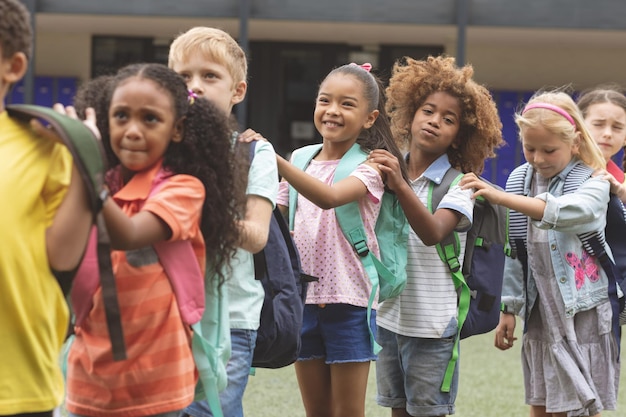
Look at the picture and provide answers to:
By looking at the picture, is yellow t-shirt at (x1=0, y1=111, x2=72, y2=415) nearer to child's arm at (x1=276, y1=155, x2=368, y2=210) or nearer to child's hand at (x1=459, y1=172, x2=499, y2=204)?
child's arm at (x1=276, y1=155, x2=368, y2=210)

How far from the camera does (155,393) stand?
264 centimetres

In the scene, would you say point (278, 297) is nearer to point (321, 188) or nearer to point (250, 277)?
point (250, 277)

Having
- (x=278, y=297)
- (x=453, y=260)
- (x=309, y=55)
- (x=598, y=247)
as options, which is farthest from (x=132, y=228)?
(x=309, y=55)

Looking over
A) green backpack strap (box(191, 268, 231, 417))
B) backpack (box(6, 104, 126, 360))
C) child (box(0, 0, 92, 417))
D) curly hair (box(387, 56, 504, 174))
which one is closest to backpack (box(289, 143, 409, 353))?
curly hair (box(387, 56, 504, 174))

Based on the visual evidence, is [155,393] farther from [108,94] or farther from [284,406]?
[284,406]

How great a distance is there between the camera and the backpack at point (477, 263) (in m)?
4.19

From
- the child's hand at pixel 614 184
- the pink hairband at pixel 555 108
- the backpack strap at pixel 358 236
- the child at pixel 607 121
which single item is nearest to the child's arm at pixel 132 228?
the backpack strap at pixel 358 236

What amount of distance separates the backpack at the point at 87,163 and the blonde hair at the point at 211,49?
3.42 ft

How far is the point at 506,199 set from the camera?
4090 millimetres

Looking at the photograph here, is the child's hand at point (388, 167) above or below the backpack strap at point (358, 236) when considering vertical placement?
above

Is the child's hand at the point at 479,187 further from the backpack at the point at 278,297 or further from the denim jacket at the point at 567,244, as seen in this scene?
the backpack at the point at 278,297

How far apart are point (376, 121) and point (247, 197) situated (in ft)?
3.67

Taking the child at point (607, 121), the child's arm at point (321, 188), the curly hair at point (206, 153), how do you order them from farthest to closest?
the child at point (607, 121)
the child's arm at point (321, 188)
the curly hair at point (206, 153)

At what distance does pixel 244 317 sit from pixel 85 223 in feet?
3.26
